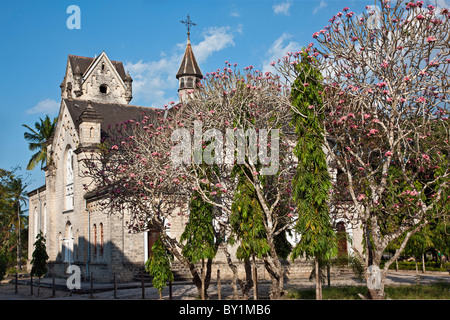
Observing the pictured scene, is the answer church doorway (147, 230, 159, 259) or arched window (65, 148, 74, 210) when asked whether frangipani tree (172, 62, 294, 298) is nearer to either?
church doorway (147, 230, 159, 259)

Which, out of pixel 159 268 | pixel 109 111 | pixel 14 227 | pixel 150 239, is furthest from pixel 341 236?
pixel 14 227

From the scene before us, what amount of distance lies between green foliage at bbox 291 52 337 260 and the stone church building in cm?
1248

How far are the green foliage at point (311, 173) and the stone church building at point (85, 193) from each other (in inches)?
491

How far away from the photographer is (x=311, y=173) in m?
15.4

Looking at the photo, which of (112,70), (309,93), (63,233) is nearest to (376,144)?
(309,93)

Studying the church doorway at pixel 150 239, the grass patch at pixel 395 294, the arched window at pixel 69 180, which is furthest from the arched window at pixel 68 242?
the grass patch at pixel 395 294

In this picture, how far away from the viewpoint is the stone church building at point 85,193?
3100 cm

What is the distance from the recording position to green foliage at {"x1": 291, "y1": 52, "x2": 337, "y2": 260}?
1512 centimetres

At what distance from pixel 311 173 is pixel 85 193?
24705mm

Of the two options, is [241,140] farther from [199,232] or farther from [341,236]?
[341,236]

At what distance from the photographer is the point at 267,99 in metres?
17.6
